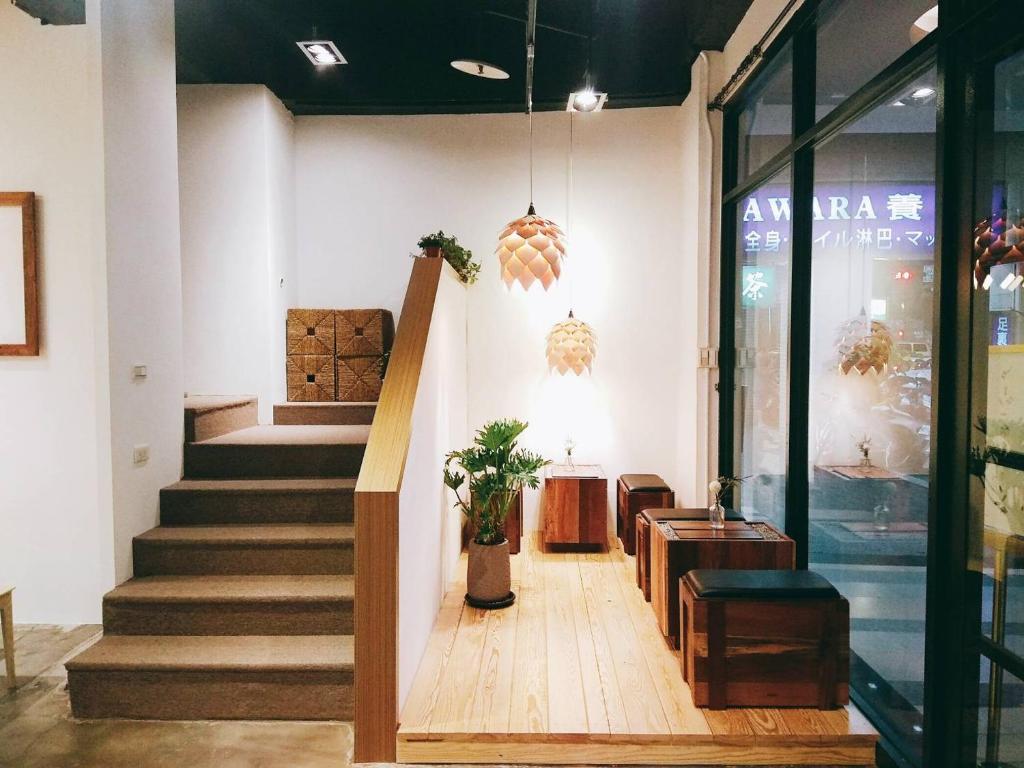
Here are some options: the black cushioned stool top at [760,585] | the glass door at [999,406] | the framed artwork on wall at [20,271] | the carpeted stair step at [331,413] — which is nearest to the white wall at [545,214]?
the carpeted stair step at [331,413]

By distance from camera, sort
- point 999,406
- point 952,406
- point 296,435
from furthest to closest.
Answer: point 296,435
point 952,406
point 999,406

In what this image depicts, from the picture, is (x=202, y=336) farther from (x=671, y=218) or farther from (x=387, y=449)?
(x=671, y=218)

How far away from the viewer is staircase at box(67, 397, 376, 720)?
2971 mm

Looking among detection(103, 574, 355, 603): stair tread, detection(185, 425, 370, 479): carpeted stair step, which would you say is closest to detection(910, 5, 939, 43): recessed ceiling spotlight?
detection(103, 574, 355, 603): stair tread

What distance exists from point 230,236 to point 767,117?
3.99 m

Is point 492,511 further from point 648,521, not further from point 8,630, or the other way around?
point 8,630

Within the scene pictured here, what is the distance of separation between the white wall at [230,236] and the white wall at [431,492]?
5.23 feet

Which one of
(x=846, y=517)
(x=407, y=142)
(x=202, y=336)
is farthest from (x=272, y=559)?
(x=407, y=142)

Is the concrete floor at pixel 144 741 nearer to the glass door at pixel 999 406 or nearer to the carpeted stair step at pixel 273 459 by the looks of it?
the carpeted stair step at pixel 273 459

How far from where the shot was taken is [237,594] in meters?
3.27

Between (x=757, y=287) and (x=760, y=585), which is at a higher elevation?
(x=757, y=287)

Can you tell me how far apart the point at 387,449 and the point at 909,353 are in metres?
2.08

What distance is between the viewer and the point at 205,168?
5285mm

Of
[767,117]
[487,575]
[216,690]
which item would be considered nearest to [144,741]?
[216,690]
